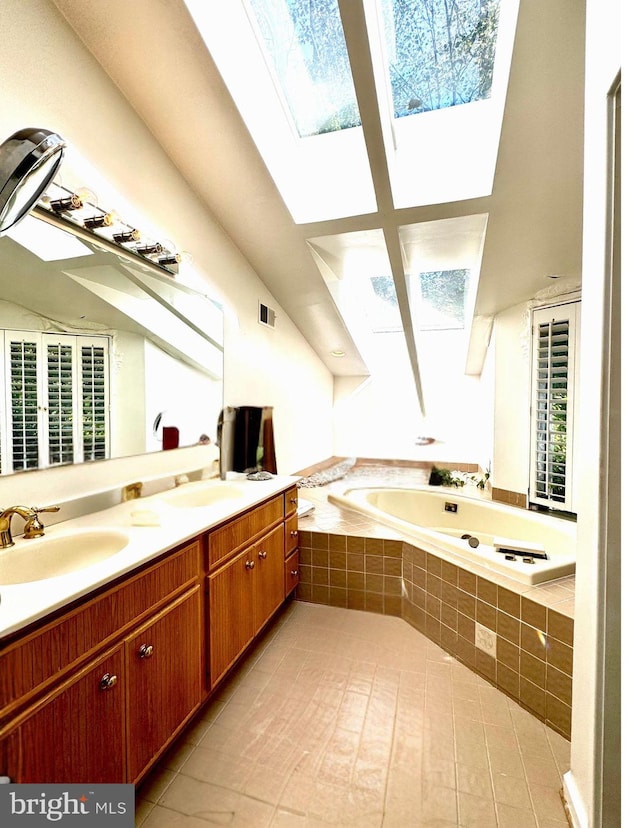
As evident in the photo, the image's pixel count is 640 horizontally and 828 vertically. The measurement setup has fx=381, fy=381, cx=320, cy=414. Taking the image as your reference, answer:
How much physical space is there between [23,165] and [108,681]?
1.37m

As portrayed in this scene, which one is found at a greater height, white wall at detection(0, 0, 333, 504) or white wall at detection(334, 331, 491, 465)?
white wall at detection(0, 0, 333, 504)

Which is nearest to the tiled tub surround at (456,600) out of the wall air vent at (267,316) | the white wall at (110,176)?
the white wall at (110,176)

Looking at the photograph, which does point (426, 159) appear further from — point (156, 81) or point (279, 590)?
point (279, 590)

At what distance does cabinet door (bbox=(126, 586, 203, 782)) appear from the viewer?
3.61 ft

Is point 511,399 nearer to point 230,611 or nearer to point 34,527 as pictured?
point 230,611

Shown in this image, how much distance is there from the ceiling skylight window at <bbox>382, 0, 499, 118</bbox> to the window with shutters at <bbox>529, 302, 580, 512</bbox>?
167 centimetres

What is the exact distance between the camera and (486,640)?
1.74 m

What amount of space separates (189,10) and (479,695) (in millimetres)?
2948

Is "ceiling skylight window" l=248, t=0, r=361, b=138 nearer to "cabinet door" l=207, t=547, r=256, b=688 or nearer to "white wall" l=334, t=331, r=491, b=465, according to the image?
"cabinet door" l=207, t=547, r=256, b=688

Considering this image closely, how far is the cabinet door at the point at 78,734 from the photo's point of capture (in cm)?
83

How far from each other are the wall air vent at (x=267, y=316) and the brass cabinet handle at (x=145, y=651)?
7.76 ft

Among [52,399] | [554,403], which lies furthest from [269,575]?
[554,403]

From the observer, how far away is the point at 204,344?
233 cm

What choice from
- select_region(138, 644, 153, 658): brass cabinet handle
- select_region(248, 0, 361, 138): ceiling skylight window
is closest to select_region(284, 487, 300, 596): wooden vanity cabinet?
select_region(138, 644, 153, 658): brass cabinet handle
